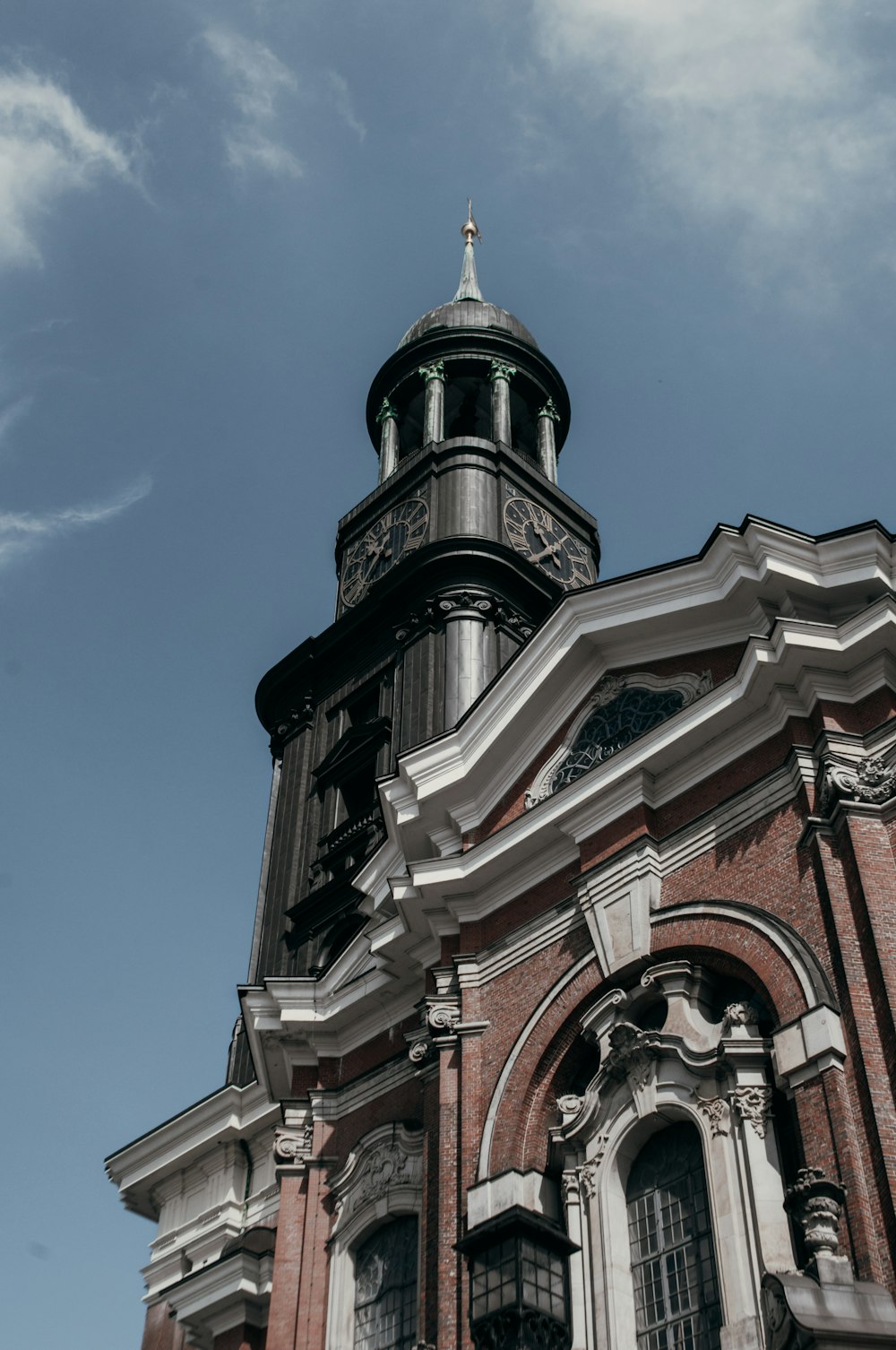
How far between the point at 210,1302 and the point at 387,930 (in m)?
6.12

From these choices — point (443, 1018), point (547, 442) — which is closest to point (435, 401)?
point (547, 442)

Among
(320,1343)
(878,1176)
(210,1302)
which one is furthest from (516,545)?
(878,1176)

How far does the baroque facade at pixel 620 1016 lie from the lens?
13.7 meters

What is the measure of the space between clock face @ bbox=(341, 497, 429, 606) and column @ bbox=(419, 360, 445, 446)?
5.56 ft

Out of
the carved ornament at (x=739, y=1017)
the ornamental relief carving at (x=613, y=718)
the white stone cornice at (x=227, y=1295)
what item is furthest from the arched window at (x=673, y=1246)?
the white stone cornice at (x=227, y=1295)

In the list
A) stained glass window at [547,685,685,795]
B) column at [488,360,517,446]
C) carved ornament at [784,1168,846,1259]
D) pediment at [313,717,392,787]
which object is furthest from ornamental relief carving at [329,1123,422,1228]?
column at [488,360,517,446]

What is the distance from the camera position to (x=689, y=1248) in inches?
563

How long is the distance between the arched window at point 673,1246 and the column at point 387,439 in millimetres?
19218

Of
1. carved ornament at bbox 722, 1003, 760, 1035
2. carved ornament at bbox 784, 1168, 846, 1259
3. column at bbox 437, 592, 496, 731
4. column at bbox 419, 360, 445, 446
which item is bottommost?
carved ornament at bbox 784, 1168, 846, 1259

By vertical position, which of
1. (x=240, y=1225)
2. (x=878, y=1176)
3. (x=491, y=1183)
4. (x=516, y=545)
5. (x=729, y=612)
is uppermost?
(x=516, y=545)

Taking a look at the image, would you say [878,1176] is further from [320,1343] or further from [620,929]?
[320,1343]

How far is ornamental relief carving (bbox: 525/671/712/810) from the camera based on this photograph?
1798cm

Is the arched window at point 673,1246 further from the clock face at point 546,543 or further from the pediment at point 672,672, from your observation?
the clock face at point 546,543

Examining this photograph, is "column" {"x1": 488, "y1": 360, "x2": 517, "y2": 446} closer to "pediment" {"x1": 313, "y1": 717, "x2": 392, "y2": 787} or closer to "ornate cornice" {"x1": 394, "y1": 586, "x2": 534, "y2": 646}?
"ornate cornice" {"x1": 394, "y1": 586, "x2": 534, "y2": 646}
